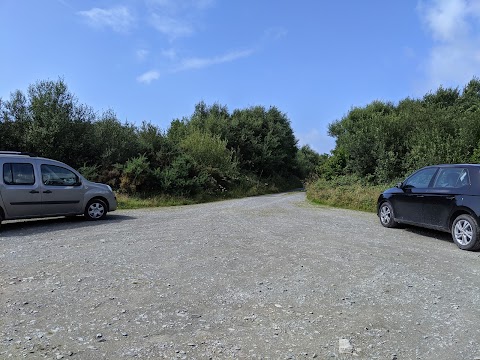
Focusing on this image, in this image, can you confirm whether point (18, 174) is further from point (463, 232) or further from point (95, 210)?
point (463, 232)

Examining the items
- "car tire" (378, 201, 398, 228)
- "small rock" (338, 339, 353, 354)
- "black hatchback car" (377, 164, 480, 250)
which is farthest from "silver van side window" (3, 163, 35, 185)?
"black hatchback car" (377, 164, 480, 250)

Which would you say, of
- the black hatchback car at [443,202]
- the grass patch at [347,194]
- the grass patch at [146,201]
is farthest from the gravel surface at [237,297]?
the grass patch at [146,201]

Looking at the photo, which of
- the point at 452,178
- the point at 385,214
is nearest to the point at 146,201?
the point at 385,214

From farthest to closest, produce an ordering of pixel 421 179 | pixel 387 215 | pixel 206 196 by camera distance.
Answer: pixel 206 196, pixel 387 215, pixel 421 179

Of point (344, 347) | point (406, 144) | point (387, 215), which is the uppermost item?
point (406, 144)

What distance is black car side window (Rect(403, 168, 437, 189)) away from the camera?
9656mm

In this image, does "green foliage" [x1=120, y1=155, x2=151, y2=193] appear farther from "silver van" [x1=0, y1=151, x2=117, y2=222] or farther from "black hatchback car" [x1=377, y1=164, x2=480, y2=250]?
"black hatchback car" [x1=377, y1=164, x2=480, y2=250]

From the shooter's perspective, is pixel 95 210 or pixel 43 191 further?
pixel 95 210

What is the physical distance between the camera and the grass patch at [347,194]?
15891mm

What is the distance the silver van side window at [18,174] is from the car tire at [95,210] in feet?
6.19

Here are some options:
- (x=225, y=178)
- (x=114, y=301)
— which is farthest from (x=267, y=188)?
(x=114, y=301)

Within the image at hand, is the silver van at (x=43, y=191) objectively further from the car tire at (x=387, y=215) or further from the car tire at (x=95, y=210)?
the car tire at (x=387, y=215)

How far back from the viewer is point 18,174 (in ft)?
34.6

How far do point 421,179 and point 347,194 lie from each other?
744 centimetres
